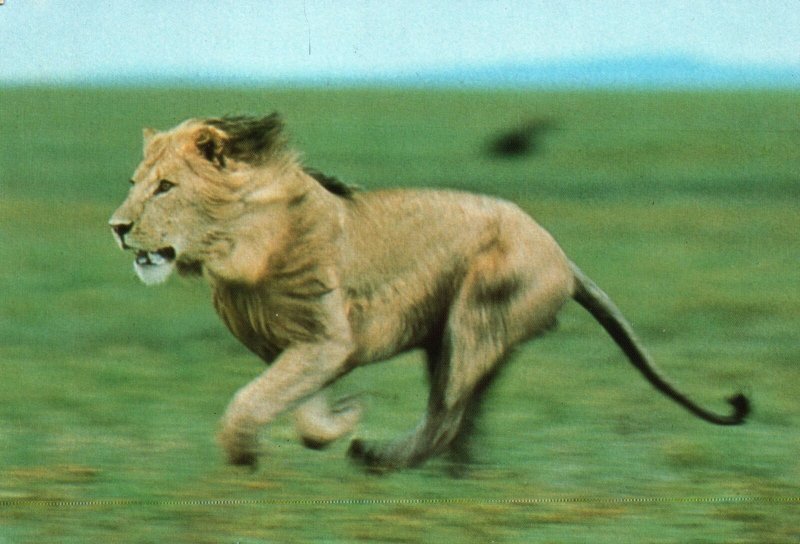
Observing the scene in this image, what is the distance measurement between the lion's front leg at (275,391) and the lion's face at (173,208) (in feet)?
1.55

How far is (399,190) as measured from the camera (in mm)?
6711

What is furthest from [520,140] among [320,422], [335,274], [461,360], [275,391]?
[275,391]

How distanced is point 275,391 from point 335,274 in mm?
497

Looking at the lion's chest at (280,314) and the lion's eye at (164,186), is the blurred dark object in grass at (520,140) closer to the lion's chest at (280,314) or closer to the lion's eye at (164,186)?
the lion's chest at (280,314)

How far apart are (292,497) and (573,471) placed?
3.47 feet

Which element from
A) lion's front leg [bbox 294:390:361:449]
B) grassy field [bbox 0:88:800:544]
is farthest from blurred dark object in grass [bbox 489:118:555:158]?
lion's front leg [bbox 294:390:361:449]

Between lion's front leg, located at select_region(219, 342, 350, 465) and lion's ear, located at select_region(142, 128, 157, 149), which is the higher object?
lion's ear, located at select_region(142, 128, 157, 149)

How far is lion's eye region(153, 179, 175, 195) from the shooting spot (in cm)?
629

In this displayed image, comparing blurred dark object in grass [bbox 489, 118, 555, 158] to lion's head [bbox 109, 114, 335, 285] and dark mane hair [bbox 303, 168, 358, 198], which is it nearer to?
dark mane hair [bbox 303, 168, 358, 198]

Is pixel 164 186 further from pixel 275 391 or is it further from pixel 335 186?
pixel 275 391

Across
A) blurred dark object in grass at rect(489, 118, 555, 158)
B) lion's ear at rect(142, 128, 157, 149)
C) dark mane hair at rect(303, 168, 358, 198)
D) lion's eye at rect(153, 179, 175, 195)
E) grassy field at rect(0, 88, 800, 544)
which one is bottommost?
grassy field at rect(0, 88, 800, 544)

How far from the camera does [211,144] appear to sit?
634 cm

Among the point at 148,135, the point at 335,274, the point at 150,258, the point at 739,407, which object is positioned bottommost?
the point at 739,407

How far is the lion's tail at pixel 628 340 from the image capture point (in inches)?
267
